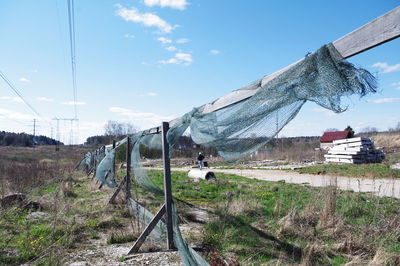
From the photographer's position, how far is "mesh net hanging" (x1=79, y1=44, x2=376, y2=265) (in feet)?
7.58

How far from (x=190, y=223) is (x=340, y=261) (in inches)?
107

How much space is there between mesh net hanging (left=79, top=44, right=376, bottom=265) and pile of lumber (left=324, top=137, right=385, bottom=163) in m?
22.5

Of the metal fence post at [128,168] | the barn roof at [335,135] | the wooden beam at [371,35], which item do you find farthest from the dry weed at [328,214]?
the barn roof at [335,135]

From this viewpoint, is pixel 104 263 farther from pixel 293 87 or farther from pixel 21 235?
pixel 293 87

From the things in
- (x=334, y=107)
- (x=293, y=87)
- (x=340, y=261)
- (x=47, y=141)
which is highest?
(x=47, y=141)

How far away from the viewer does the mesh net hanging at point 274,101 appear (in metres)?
2.31

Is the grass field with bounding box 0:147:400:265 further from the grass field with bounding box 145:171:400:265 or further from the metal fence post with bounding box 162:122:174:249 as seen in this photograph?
the metal fence post with bounding box 162:122:174:249

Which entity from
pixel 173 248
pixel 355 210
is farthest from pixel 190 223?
pixel 355 210

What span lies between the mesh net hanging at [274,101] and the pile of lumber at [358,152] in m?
22.5

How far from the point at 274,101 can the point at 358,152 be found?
2320cm

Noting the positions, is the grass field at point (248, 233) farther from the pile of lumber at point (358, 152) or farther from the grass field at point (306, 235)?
the pile of lumber at point (358, 152)

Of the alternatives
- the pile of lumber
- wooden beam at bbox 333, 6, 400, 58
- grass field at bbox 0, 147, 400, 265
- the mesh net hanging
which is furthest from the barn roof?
wooden beam at bbox 333, 6, 400, 58

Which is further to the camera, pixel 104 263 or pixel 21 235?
pixel 21 235

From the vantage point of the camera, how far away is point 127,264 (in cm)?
386
